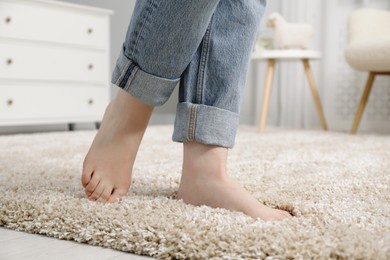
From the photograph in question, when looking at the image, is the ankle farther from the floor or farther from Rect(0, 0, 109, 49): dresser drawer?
Rect(0, 0, 109, 49): dresser drawer

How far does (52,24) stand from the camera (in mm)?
2471

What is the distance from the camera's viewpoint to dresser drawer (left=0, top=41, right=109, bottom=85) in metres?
2.31

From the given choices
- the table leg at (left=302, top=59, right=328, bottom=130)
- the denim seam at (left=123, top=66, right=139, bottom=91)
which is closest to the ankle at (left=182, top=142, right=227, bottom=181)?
the denim seam at (left=123, top=66, right=139, bottom=91)

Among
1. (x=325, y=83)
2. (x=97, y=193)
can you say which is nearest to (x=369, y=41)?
(x=325, y=83)

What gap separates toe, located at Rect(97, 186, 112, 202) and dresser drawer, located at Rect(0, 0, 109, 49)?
170cm

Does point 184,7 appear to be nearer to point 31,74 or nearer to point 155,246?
point 155,246

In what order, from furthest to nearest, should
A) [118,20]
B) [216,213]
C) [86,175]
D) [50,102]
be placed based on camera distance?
[118,20]
[50,102]
[86,175]
[216,213]

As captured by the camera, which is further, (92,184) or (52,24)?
(52,24)

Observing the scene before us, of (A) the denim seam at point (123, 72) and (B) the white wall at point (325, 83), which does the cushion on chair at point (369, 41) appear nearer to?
(B) the white wall at point (325, 83)

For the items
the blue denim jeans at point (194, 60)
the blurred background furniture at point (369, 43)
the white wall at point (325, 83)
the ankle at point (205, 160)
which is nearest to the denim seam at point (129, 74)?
the blue denim jeans at point (194, 60)

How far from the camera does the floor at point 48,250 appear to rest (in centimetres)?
57

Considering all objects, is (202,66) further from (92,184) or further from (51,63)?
(51,63)

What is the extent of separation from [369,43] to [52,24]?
1.40 meters

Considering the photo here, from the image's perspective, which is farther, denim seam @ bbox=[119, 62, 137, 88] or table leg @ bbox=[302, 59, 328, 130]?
table leg @ bbox=[302, 59, 328, 130]
